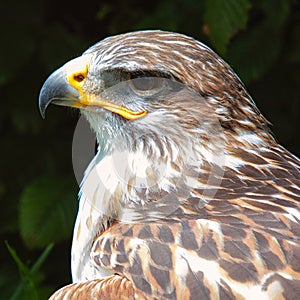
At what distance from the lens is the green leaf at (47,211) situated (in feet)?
15.4

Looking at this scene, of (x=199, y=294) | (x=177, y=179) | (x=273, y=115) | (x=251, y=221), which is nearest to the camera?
(x=199, y=294)

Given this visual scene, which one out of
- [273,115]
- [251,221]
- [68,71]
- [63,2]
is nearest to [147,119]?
[68,71]

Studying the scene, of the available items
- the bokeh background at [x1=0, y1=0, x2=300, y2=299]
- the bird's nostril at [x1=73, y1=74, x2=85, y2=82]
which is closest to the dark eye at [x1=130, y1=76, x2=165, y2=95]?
the bird's nostril at [x1=73, y1=74, x2=85, y2=82]

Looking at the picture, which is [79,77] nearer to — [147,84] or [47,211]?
[147,84]

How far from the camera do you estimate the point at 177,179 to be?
332 centimetres

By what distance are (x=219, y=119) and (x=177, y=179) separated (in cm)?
27

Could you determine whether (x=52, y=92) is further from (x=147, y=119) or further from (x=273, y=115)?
(x=273, y=115)

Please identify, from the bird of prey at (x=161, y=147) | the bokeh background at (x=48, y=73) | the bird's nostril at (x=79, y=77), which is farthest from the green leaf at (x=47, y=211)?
the bird's nostril at (x=79, y=77)

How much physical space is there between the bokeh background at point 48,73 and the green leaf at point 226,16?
311 millimetres

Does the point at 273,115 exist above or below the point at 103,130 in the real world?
below

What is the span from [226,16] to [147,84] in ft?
4.04

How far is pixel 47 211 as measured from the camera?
483 centimetres

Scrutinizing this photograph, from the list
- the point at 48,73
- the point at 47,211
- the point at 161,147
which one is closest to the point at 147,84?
the point at 161,147

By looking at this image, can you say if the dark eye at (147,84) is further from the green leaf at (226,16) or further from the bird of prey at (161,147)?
the green leaf at (226,16)
